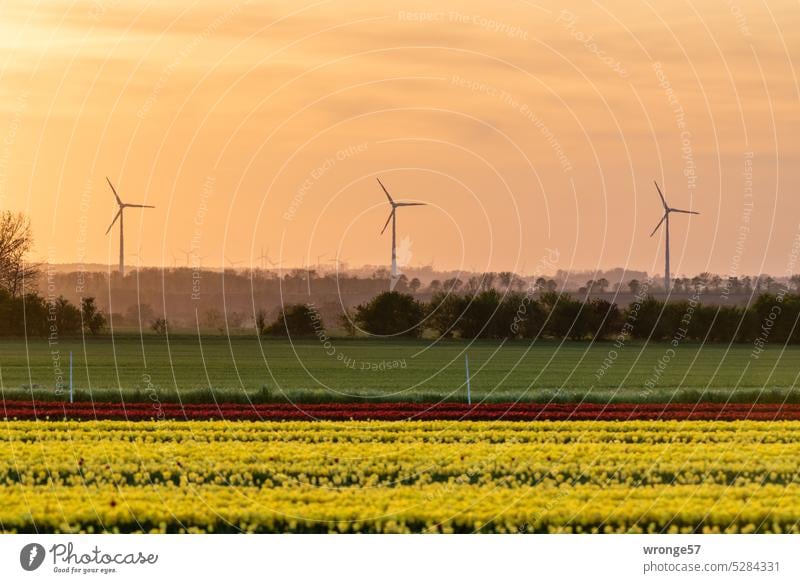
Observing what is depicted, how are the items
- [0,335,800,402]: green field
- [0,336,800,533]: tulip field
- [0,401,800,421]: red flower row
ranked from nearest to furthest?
[0,336,800,533]: tulip field < [0,401,800,421]: red flower row < [0,335,800,402]: green field

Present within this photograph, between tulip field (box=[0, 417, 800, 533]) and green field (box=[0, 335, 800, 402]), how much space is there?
8.77 metres

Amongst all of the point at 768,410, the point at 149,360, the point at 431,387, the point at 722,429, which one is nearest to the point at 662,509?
the point at 722,429

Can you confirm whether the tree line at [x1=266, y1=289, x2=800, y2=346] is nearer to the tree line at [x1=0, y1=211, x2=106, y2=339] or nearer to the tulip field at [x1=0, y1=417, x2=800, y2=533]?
the tree line at [x1=0, y1=211, x2=106, y2=339]

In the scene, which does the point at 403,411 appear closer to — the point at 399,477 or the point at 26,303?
the point at 399,477

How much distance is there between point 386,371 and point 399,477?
136 feet

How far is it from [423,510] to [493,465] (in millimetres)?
4681

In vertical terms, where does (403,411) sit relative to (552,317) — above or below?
below

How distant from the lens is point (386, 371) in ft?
214

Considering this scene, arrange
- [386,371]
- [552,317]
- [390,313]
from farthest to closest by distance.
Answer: [552,317] → [390,313] → [386,371]

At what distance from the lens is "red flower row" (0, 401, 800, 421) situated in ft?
116

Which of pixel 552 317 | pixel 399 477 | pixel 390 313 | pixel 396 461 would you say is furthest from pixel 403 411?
pixel 552 317

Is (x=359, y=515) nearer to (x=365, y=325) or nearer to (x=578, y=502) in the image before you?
(x=578, y=502)

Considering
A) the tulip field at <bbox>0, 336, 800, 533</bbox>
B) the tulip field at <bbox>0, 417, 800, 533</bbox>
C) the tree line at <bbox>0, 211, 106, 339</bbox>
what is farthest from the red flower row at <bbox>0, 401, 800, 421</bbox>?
the tree line at <bbox>0, 211, 106, 339</bbox>

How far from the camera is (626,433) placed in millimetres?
30969
